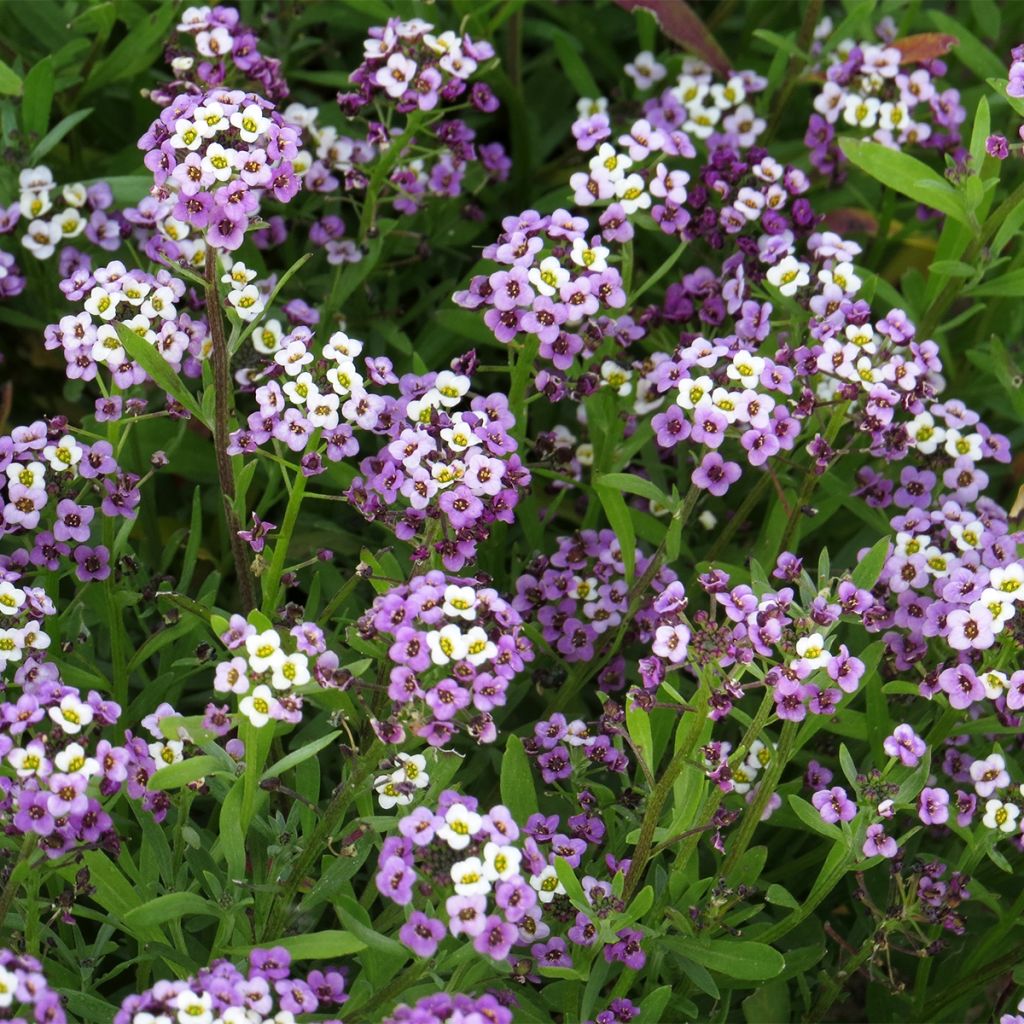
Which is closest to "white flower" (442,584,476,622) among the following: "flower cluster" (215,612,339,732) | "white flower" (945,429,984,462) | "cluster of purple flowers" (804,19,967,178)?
"flower cluster" (215,612,339,732)

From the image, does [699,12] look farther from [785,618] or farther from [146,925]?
[146,925]

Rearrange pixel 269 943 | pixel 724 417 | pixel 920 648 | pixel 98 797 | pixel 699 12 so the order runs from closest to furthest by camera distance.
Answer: pixel 98 797, pixel 269 943, pixel 724 417, pixel 920 648, pixel 699 12

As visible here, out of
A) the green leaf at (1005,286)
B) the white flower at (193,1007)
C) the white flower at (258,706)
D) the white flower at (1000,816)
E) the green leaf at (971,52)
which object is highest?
the green leaf at (971,52)

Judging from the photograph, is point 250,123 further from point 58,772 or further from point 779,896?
point 779,896

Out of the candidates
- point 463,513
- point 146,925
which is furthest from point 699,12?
point 146,925

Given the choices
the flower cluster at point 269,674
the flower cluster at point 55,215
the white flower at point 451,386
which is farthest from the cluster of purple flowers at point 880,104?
the flower cluster at point 269,674

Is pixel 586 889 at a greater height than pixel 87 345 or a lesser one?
lesser

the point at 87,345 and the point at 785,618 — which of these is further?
the point at 87,345

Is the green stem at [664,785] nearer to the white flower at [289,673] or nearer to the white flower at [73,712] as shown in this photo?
the white flower at [289,673]
